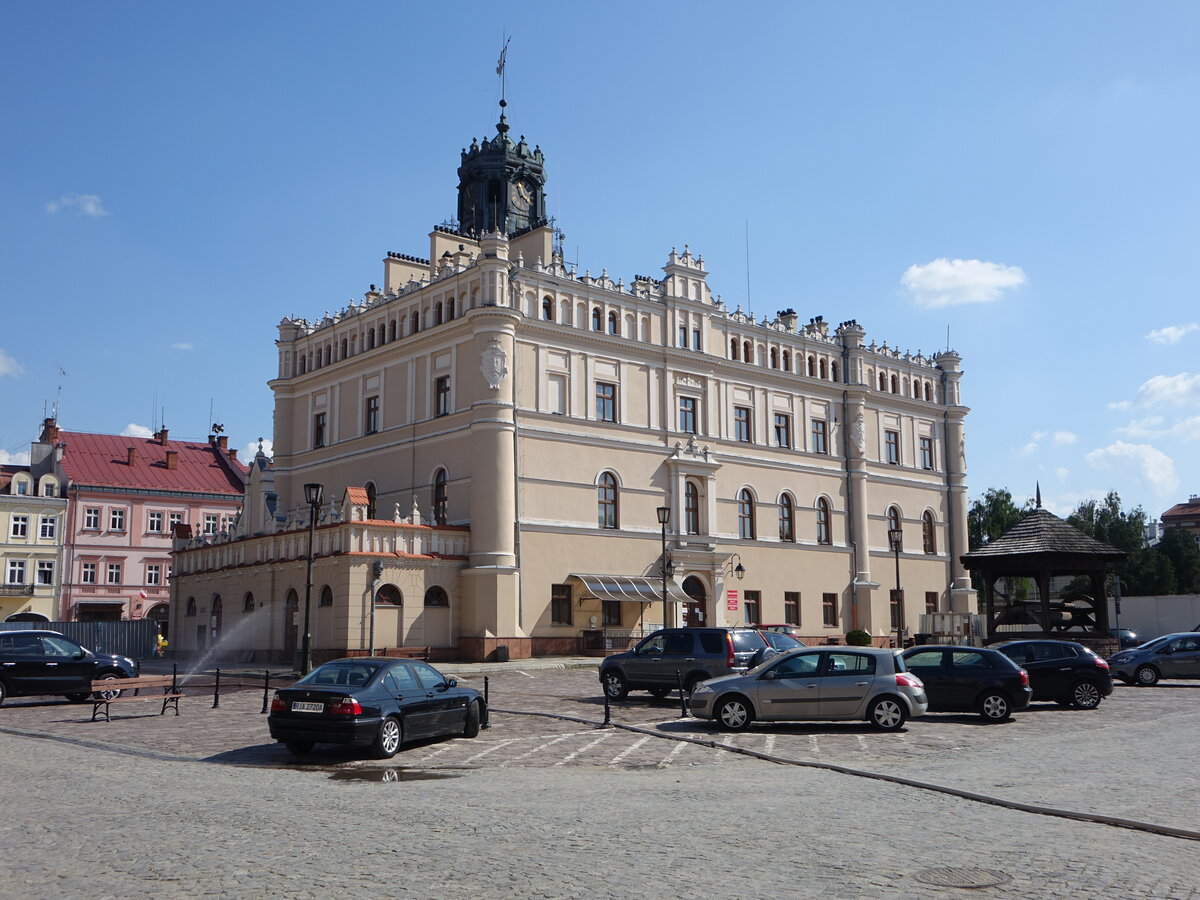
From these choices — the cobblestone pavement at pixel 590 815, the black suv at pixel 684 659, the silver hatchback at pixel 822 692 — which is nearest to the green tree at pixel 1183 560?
the black suv at pixel 684 659

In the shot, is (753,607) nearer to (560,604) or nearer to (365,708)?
(560,604)

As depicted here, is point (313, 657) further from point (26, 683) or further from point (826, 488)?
point (826, 488)

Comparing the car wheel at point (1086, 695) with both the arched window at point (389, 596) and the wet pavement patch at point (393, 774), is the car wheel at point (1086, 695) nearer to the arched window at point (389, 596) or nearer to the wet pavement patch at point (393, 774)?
the wet pavement patch at point (393, 774)

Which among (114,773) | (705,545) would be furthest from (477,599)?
(114,773)

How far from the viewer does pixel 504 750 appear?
1761 centimetres

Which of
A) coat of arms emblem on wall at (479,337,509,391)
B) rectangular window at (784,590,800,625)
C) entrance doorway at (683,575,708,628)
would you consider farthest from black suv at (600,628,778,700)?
rectangular window at (784,590,800,625)

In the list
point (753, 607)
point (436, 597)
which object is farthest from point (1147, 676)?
point (436, 597)

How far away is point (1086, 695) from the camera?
24672 millimetres

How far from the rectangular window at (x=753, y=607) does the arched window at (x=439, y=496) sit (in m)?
14.4

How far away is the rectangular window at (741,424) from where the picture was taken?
5109 centimetres

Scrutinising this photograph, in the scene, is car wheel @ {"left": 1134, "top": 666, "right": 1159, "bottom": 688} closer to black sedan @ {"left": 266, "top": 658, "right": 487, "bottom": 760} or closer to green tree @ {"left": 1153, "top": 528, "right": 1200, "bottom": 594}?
black sedan @ {"left": 266, "top": 658, "right": 487, "bottom": 760}

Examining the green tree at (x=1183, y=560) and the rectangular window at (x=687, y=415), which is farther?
the green tree at (x=1183, y=560)

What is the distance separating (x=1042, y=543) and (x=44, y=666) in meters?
29.2

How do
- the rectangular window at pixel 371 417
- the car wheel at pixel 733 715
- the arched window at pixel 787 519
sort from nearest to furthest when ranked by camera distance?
the car wheel at pixel 733 715 → the rectangular window at pixel 371 417 → the arched window at pixel 787 519
